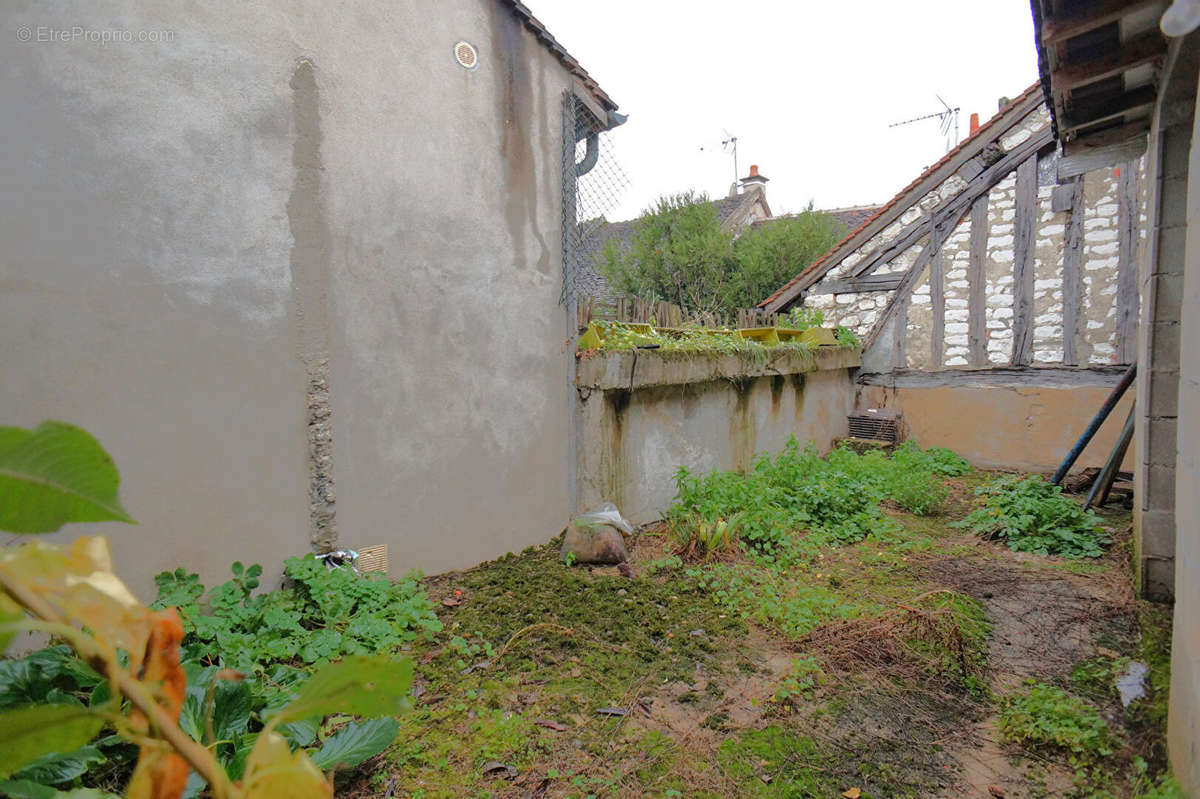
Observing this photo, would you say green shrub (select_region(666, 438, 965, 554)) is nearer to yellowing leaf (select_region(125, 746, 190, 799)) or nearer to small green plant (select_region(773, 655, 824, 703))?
small green plant (select_region(773, 655, 824, 703))

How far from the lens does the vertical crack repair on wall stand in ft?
11.8

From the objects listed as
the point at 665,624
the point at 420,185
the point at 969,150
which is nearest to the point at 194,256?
the point at 420,185

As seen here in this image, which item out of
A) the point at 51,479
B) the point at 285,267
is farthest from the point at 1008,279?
the point at 51,479

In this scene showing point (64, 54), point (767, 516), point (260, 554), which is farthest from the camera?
point (767, 516)

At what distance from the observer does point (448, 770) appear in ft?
8.13

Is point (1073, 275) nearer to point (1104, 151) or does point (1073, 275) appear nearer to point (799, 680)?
point (1104, 151)

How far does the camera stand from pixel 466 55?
4438mm

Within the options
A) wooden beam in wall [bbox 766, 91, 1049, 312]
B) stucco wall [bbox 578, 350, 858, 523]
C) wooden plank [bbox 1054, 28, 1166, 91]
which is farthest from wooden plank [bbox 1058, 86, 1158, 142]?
wooden beam in wall [bbox 766, 91, 1049, 312]

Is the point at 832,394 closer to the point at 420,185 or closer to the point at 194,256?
the point at 420,185

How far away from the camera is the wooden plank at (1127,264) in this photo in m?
7.23

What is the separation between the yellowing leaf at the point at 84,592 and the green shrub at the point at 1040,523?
Answer: 583 centimetres

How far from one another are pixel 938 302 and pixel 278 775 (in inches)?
369

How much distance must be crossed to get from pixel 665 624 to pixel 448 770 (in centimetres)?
161

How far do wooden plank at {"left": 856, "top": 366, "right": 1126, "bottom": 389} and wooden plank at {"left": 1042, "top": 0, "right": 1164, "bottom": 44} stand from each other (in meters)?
5.47
